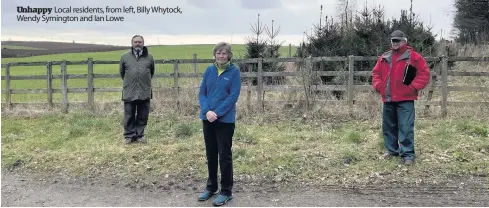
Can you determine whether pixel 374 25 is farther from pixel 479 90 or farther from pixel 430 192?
pixel 430 192

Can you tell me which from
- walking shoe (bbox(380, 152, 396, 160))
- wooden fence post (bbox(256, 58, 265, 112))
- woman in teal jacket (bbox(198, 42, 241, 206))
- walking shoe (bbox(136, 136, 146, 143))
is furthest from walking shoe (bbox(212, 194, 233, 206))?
wooden fence post (bbox(256, 58, 265, 112))

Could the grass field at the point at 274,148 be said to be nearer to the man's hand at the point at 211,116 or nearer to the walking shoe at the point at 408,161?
the walking shoe at the point at 408,161

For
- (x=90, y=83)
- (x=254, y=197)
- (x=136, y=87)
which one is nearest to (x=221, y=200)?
(x=254, y=197)

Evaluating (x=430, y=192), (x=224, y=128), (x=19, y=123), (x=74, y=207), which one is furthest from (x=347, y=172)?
(x=19, y=123)

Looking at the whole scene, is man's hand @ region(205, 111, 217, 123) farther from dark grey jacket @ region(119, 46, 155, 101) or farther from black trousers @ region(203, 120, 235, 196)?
dark grey jacket @ region(119, 46, 155, 101)

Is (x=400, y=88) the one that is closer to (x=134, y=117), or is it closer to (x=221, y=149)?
(x=221, y=149)

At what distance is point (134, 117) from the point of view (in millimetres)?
7617

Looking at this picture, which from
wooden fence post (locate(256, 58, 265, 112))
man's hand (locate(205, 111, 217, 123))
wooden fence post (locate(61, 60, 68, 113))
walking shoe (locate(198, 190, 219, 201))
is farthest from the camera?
wooden fence post (locate(61, 60, 68, 113))

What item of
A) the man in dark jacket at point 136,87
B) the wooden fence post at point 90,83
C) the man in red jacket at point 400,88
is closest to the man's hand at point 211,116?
the man in red jacket at point 400,88

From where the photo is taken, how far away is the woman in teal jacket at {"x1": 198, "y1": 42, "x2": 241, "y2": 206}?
4.55 m

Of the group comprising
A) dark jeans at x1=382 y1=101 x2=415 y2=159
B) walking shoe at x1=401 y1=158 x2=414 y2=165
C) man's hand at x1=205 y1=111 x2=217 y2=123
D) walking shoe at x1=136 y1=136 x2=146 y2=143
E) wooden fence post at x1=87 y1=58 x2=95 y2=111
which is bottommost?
walking shoe at x1=401 y1=158 x2=414 y2=165

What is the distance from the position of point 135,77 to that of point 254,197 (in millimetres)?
3342

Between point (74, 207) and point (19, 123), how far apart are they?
6.02 m

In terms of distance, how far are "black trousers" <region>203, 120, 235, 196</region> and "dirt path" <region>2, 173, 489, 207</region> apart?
0.25 m
